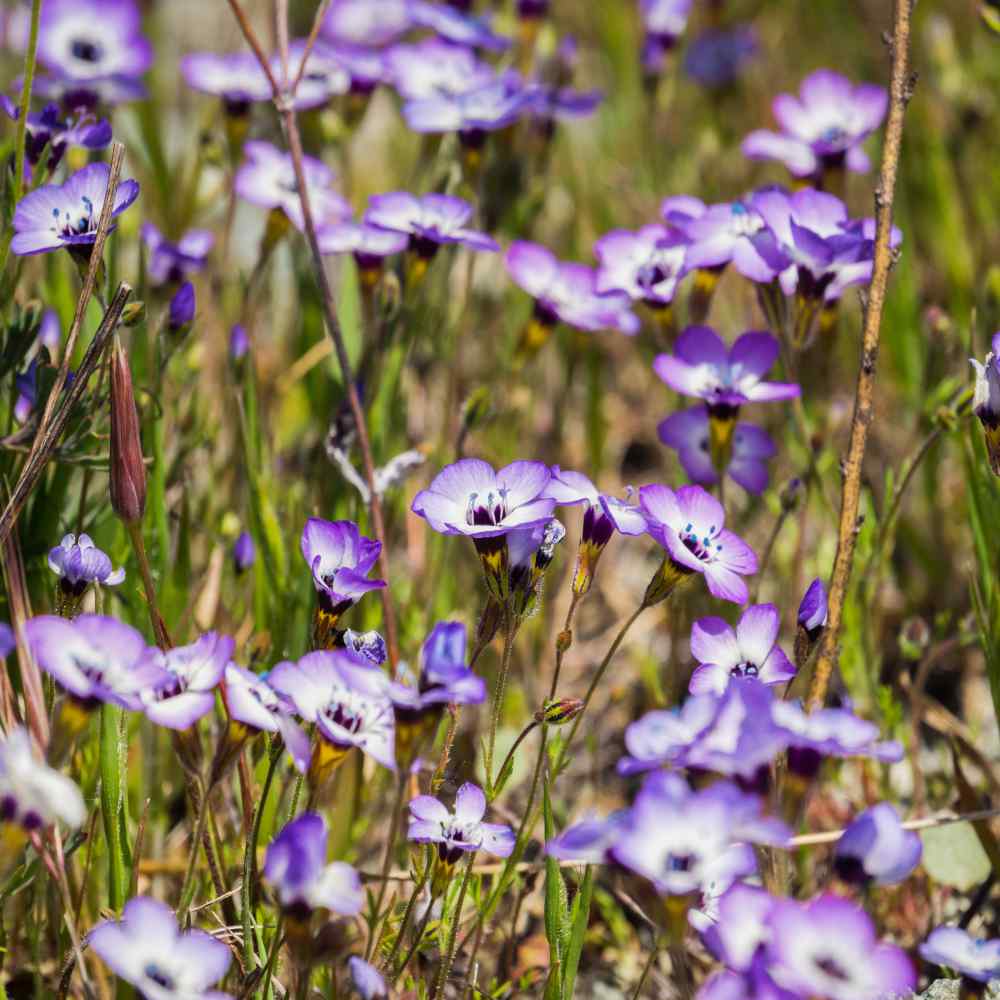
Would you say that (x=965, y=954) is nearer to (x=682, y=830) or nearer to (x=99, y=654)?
(x=682, y=830)

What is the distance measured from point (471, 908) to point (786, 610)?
947 millimetres

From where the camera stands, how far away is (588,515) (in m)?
1.64

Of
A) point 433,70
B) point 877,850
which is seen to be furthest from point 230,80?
point 877,850

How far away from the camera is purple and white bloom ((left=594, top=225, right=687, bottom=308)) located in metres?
2.19

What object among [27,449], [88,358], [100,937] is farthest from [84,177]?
[100,937]

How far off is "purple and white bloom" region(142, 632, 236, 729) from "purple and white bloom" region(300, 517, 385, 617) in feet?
0.58

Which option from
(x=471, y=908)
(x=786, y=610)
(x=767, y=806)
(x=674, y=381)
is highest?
(x=674, y=381)

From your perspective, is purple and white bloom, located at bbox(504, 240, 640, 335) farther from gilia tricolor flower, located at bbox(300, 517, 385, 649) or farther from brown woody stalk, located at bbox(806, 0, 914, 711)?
gilia tricolor flower, located at bbox(300, 517, 385, 649)

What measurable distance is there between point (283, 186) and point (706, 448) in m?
0.99

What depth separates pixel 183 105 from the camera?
434 cm

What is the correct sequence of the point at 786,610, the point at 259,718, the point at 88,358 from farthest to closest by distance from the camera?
the point at 786,610, the point at 88,358, the point at 259,718

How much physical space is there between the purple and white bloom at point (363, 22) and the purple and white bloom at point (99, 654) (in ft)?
8.26

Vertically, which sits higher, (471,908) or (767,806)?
(767,806)

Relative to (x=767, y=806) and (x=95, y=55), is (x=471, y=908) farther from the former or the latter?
(x=95, y=55)
